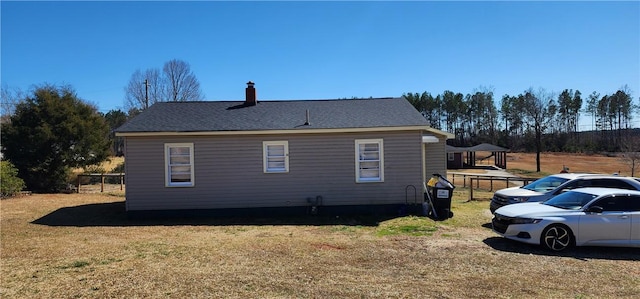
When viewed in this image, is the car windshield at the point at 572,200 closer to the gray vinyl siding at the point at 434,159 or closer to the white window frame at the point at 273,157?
the white window frame at the point at 273,157

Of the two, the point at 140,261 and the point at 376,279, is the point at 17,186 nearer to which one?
the point at 140,261

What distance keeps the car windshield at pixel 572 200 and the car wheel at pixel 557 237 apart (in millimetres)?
698

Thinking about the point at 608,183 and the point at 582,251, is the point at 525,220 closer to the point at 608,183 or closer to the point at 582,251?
the point at 582,251

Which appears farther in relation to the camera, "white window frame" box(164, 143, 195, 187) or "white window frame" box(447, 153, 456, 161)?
"white window frame" box(447, 153, 456, 161)

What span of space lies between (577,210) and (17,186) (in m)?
19.6

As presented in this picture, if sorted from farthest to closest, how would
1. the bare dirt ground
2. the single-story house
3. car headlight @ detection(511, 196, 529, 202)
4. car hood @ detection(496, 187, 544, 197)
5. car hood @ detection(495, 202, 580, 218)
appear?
the bare dirt ground, the single-story house, car hood @ detection(496, 187, 544, 197), car headlight @ detection(511, 196, 529, 202), car hood @ detection(495, 202, 580, 218)

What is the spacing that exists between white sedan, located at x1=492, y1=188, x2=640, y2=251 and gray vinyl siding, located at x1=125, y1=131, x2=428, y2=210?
5.04m

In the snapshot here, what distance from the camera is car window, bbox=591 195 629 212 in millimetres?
8281

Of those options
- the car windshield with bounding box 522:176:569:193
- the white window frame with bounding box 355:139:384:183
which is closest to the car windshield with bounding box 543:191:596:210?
the car windshield with bounding box 522:176:569:193

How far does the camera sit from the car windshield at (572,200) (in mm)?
8664

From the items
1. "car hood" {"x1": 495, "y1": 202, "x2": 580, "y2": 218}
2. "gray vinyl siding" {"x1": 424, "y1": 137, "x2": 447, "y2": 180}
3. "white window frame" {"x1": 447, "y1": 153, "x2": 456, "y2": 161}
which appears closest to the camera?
"car hood" {"x1": 495, "y1": 202, "x2": 580, "y2": 218}

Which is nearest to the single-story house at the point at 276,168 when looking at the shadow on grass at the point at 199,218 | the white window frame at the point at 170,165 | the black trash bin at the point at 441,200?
the white window frame at the point at 170,165

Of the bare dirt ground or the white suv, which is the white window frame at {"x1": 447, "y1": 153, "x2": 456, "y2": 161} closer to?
the bare dirt ground

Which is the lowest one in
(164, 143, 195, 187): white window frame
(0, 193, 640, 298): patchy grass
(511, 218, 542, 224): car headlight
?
(0, 193, 640, 298): patchy grass
